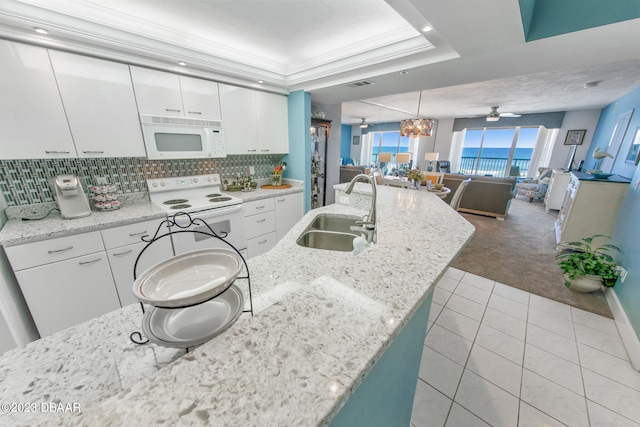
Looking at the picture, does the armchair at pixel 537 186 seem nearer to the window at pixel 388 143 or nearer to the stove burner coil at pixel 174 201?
Answer: the window at pixel 388 143

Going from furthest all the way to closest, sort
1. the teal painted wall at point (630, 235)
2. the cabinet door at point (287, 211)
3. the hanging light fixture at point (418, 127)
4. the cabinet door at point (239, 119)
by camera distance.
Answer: the hanging light fixture at point (418, 127) < the cabinet door at point (287, 211) < the cabinet door at point (239, 119) < the teal painted wall at point (630, 235)

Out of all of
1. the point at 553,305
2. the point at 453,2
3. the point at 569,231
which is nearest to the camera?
the point at 453,2

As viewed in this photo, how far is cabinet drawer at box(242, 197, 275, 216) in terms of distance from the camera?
269 centimetres

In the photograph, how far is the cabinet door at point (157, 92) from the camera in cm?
205

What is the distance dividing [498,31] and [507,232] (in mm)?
3787

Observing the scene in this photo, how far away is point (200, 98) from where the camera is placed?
95.1 inches

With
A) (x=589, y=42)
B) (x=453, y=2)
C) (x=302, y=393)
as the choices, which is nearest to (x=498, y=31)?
(x=453, y=2)

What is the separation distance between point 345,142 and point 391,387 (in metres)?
10.8

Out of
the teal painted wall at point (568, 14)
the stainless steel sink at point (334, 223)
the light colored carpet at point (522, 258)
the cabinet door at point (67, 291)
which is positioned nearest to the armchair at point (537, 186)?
the light colored carpet at point (522, 258)

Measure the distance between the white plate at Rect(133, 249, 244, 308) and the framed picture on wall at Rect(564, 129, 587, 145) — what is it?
29.8 feet

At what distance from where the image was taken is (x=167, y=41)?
6.38 ft

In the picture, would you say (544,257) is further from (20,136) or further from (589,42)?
(20,136)

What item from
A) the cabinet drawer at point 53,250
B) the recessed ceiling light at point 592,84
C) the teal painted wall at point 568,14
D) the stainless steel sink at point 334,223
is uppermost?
the recessed ceiling light at point 592,84

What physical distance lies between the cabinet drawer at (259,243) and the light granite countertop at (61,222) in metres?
1.01
